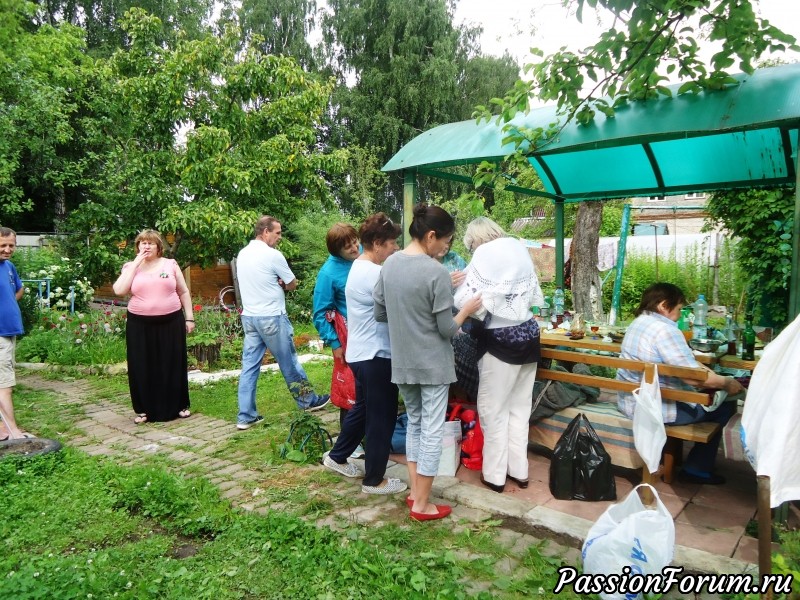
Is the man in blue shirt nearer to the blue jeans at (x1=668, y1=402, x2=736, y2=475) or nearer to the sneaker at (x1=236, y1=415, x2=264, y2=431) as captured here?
the sneaker at (x1=236, y1=415, x2=264, y2=431)

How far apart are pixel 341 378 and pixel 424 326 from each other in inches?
50.3

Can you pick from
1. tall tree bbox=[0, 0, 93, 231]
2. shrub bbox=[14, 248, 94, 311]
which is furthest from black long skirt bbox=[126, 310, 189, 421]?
shrub bbox=[14, 248, 94, 311]

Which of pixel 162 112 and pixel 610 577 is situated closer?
pixel 610 577

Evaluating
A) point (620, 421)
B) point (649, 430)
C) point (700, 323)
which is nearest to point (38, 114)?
point (620, 421)

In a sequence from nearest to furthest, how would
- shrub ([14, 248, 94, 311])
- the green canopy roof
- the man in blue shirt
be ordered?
the green canopy roof
the man in blue shirt
shrub ([14, 248, 94, 311])

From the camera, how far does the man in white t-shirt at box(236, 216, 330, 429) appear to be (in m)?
4.89

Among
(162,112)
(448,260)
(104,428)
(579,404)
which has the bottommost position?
(104,428)

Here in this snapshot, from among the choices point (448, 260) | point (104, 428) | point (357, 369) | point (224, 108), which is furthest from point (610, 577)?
point (224, 108)

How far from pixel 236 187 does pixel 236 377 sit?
3.36 meters

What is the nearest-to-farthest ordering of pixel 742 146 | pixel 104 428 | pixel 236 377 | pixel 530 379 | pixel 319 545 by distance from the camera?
pixel 319 545 < pixel 530 379 < pixel 742 146 < pixel 104 428 < pixel 236 377

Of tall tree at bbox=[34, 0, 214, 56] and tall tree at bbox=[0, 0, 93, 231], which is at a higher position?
tall tree at bbox=[34, 0, 214, 56]

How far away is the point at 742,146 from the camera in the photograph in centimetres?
480

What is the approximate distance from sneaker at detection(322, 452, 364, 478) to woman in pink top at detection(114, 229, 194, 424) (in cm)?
218

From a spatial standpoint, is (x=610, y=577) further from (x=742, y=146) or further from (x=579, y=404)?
(x=742, y=146)
